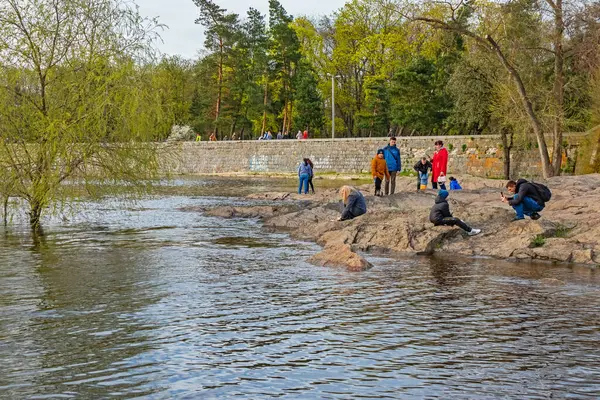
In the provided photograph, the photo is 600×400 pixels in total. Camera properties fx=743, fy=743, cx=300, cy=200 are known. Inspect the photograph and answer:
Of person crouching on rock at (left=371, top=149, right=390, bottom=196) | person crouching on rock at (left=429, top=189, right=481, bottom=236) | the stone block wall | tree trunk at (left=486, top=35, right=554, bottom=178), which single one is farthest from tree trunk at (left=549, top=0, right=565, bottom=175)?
person crouching on rock at (left=429, top=189, right=481, bottom=236)

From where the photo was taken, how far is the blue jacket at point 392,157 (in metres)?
23.5

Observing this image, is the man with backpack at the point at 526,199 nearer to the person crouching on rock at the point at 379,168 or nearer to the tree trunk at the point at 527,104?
the person crouching on rock at the point at 379,168

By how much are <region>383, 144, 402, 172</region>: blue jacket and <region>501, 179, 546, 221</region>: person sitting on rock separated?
7361mm

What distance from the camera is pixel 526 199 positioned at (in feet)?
53.7

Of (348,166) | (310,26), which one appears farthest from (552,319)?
(310,26)

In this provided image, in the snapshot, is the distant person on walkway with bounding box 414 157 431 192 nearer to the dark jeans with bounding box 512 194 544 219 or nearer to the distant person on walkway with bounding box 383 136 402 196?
the distant person on walkway with bounding box 383 136 402 196

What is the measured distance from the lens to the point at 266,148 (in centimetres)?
6044

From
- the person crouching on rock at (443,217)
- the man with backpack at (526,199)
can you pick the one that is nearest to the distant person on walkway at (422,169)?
the man with backpack at (526,199)

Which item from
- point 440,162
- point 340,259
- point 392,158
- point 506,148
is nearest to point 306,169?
point 392,158

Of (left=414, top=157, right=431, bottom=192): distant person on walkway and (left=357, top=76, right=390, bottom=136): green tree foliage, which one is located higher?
(left=357, top=76, right=390, bottom=136): green tree foliage

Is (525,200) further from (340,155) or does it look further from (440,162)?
(340,155)

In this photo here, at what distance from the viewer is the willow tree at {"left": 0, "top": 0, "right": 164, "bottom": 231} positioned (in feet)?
56.9

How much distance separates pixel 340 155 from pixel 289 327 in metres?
45.8

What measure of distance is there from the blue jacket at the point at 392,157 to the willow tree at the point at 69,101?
8003mm
